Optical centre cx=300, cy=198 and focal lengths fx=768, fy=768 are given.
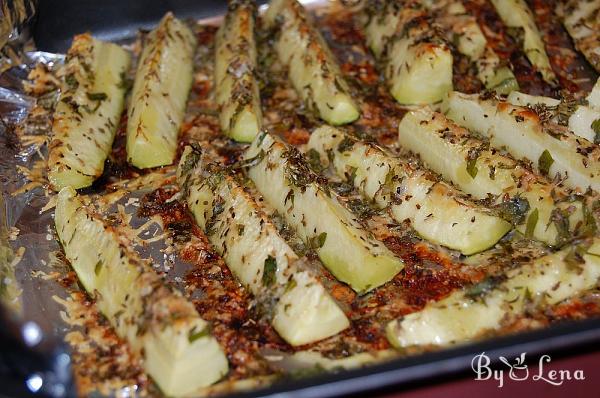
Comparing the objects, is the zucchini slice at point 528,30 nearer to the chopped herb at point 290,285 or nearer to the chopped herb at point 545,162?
the chopped herb at point 545,162

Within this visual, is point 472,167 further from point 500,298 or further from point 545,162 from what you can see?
point 500,298

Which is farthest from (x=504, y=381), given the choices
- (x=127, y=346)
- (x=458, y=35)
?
(x=458, y=35)

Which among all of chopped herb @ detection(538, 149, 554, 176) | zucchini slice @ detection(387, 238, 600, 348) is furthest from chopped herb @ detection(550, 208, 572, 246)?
chopped herb @ detection(538, 149, 554, 176)

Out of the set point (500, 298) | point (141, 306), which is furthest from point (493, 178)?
point (141, 306)

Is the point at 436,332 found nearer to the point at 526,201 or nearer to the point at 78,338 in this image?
the point at 526,201

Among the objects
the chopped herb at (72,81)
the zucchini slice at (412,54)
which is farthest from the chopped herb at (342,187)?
Answer: the chopped herb at (72,81)
